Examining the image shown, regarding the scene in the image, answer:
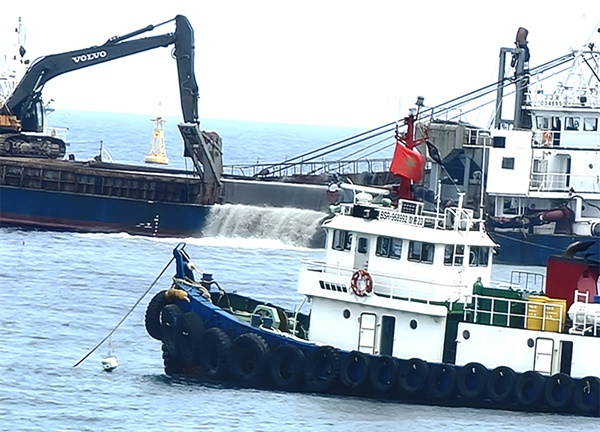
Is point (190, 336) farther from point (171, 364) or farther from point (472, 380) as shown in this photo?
point (472, 380)

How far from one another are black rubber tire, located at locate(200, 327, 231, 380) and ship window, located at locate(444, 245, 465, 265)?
15.8ft

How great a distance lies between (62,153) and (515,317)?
38.9 m

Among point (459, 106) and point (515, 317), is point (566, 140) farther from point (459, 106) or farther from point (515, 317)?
point (515, 317)

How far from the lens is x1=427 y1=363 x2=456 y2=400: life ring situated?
3036 cm

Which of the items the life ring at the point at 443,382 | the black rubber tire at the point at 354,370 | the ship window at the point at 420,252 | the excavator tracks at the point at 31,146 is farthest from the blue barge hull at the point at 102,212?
the life ring at the point at 443,382

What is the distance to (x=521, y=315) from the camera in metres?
30.9

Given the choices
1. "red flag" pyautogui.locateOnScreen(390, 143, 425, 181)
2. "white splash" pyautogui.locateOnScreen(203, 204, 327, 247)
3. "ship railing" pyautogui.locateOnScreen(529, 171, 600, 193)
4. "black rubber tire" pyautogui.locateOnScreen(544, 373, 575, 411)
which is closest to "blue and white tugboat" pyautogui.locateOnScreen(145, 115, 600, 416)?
"black rubber tire" pyautogui.locateOnScreen(544, 373, 575, 411)

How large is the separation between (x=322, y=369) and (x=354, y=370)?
25.9 inches

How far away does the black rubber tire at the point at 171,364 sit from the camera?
32656mm

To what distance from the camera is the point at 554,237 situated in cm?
5881

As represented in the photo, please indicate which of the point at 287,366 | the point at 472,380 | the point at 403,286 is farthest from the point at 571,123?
the point at 287,366

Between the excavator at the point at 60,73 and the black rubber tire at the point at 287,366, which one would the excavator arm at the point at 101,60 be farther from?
the black rubber tire at the point at 287,366

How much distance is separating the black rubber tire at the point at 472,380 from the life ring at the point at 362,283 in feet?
8.31

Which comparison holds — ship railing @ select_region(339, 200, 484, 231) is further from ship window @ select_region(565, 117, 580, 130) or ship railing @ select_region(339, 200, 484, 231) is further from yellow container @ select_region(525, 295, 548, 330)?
ship window @ select_region(565, 117, 580, 130)
